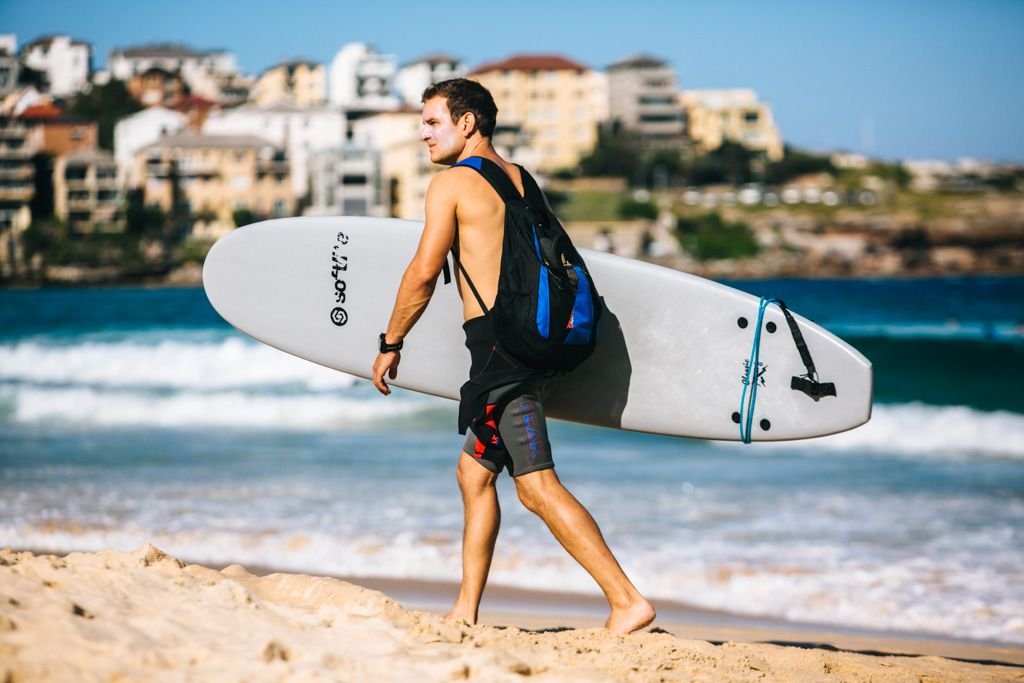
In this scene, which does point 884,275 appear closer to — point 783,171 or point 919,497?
point 783,171

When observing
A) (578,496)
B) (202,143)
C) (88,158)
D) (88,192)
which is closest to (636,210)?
(202,143)

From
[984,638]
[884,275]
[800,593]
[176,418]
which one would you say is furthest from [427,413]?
[884,275]

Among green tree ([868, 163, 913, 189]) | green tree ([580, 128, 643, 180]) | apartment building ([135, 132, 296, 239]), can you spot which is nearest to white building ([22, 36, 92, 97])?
apartment building ([135, 132, 296, 239])

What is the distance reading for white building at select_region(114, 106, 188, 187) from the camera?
55606mm

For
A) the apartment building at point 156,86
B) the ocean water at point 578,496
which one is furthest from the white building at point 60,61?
the ocean water at point 578,496

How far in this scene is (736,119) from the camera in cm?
7519

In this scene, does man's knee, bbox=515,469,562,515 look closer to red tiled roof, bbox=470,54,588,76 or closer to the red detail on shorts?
the red detail on shorts

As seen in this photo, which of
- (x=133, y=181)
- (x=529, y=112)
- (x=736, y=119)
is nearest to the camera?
(x=133, y=181)

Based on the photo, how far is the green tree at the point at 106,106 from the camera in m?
62.4

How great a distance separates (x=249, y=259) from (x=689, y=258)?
180 feet

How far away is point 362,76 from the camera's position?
6694 centimetres

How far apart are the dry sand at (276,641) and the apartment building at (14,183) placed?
51351 millimetres

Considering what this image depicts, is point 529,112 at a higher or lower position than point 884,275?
higher

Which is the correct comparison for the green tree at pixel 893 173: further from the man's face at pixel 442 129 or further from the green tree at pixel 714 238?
the man's face at pixel 442 129
